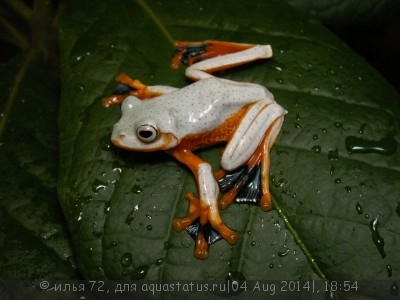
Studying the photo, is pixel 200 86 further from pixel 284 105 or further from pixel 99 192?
pixel 99 192

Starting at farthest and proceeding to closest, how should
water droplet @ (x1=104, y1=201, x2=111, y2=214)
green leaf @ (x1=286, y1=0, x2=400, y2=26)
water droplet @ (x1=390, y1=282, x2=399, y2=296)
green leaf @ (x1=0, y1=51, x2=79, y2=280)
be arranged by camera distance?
green leaf @ (x1=286, y1=0, x2=400, y2=26)
green leaf @ (x1=0, y1=51, x2=79, y2=280)
water droplet @ (x1=104, y1=201, x2=111, y2=214)
water droplet @ (x1=390, y1=282, x2=399, y2=296)

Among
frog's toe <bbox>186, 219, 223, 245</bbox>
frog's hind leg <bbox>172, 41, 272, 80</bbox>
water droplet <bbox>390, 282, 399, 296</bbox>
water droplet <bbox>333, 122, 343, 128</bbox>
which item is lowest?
water droplet <bbox>390, 282, 399, 296</bbox>

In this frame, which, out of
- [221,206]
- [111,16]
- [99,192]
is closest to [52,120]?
[111,16]

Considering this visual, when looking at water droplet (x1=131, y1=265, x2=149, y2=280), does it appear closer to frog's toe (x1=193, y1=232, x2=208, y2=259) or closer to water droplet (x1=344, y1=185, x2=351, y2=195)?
frog's toe (x1=193, y1=232, x2=208, y2=259)

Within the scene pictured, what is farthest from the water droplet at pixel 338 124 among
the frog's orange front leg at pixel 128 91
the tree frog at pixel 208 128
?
the frog's orange front leg at pixel 128 91

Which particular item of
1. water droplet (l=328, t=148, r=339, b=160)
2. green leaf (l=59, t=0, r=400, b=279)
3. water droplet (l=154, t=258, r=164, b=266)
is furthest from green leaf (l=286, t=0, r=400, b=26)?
water droplet (l=154, t=258, r=164, b=266)

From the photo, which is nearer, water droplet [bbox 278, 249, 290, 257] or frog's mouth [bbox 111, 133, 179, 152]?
water droplet [bbox 278, 249, 290, 257]

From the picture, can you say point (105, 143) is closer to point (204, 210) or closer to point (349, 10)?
point (204, 210)
